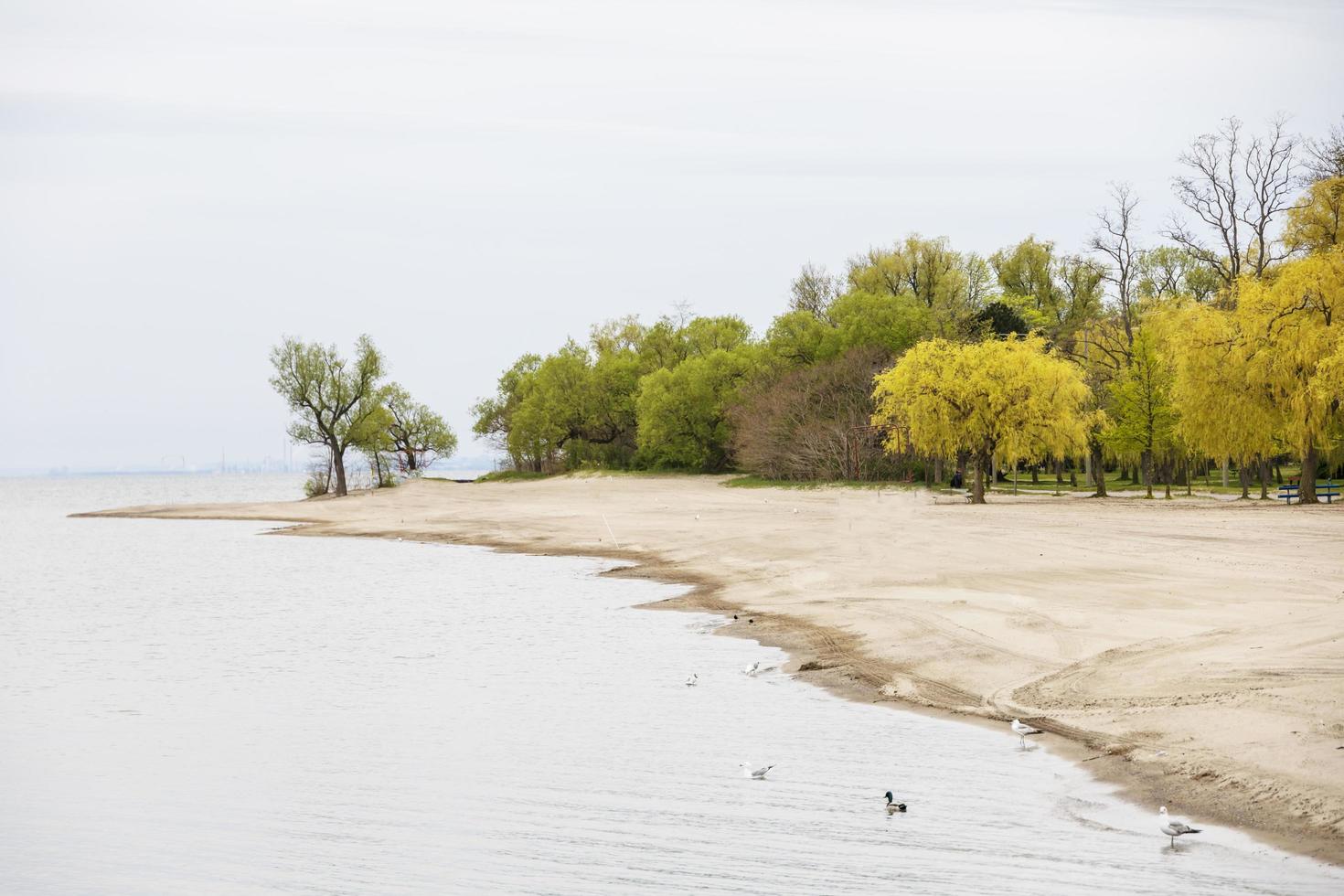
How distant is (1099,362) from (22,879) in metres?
56.3

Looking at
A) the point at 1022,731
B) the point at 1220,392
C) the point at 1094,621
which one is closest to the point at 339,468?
the point at 1220,392

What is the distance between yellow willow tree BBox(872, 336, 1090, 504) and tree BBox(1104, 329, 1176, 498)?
2237mm

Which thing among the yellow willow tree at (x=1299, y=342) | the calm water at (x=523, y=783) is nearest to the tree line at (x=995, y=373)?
the yellow willow tree at (x=1299, y=342)

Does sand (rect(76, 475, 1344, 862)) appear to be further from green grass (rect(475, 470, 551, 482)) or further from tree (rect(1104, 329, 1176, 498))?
green grass (rect(475, 470, 551, 482))

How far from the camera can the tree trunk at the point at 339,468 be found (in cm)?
7900

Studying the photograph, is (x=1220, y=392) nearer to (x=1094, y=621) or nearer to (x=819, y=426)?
(x=819, y=426)

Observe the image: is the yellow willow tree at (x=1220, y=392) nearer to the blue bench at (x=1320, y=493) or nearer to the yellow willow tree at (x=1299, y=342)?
the yellow willow tree at (x=1299, y=342)

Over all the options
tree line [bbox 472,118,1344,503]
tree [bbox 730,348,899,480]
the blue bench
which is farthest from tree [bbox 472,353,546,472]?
the blue bench

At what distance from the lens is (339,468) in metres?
80.0

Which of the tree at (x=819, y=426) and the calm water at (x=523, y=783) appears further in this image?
the tree at (x=819, y=426)

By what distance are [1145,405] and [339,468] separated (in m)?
52.7

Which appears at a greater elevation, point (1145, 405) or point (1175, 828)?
point (1145, 405)

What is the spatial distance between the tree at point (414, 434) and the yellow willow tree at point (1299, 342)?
206 ft

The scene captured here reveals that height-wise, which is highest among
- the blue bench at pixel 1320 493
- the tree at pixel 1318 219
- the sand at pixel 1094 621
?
the tree at pixel 1318 219
